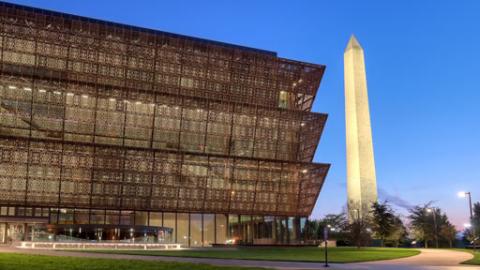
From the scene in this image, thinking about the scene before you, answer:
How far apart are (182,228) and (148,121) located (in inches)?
630

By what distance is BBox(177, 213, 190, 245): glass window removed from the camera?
75750 mm

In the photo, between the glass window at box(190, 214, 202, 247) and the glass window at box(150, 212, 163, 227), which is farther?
the glass window at box(190, 214, 202, 247)

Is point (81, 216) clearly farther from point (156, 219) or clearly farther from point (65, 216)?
point (156, 219)

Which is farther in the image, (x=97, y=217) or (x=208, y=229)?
(x=208, y=229)

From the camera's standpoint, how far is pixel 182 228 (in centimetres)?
7600

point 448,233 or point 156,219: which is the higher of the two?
point 156,219

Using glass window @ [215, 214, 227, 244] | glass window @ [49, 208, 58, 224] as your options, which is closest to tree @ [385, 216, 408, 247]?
glass window @ [215, 214, 227, 244]

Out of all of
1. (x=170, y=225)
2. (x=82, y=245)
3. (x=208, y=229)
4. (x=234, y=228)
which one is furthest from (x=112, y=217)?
(x=234, y=228)

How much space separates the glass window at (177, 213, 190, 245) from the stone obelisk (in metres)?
26.0

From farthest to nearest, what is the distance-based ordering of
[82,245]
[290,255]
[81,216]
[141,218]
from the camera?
[141,218], [81,216], [82,245], [290,255]

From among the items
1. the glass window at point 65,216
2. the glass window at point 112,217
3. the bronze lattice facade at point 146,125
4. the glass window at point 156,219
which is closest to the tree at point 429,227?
the bronze lattice facade at point 146,125

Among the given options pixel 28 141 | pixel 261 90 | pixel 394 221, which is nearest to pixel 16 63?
pixel 28 141

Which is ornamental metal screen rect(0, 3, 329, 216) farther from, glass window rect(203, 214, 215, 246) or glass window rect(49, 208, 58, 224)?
glass window rect(49, 208, 58, 224)

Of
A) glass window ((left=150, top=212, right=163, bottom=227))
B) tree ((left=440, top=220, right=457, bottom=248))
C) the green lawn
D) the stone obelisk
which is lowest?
the green lawn
